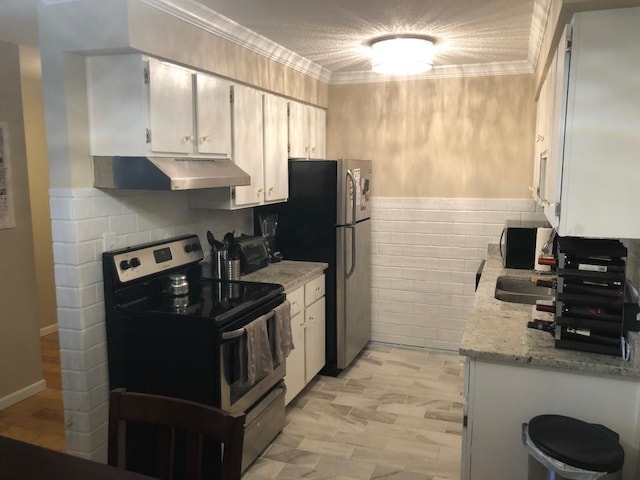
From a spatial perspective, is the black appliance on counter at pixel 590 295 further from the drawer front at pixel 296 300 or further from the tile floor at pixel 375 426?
the drawer front at pixel 296 300

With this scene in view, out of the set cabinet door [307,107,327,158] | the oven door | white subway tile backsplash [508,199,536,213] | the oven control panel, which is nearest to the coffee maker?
cabinet door [307,107,327,158]

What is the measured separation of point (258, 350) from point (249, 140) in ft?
4.42

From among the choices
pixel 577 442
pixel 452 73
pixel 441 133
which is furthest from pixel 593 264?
pixel 452 73

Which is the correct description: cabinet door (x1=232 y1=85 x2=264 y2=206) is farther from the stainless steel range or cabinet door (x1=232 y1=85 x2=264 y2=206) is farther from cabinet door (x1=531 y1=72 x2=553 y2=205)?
cabinet door (x1=531 y1=72 x2=553 y2=205)

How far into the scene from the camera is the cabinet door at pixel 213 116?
9.46 ft

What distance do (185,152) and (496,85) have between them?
274 centimetres

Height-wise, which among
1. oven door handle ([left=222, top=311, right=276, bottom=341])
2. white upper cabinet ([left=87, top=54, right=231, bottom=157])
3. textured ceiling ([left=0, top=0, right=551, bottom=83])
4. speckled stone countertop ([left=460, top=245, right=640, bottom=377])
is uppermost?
textured ceiling ([left=0, top=0, right=551, bottom=83])

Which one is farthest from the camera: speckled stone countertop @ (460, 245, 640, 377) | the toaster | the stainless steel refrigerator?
the stainless steel refrigerator

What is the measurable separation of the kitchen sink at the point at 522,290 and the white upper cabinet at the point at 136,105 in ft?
7.03

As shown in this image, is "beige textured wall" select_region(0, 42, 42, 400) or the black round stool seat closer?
the black round stool seat

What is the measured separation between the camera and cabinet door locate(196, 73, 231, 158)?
2.88 m

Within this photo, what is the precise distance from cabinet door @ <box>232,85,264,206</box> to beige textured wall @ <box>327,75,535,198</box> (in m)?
1.45

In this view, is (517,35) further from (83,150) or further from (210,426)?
(210,426)

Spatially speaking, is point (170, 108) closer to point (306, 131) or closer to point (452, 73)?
point (306, 131)
